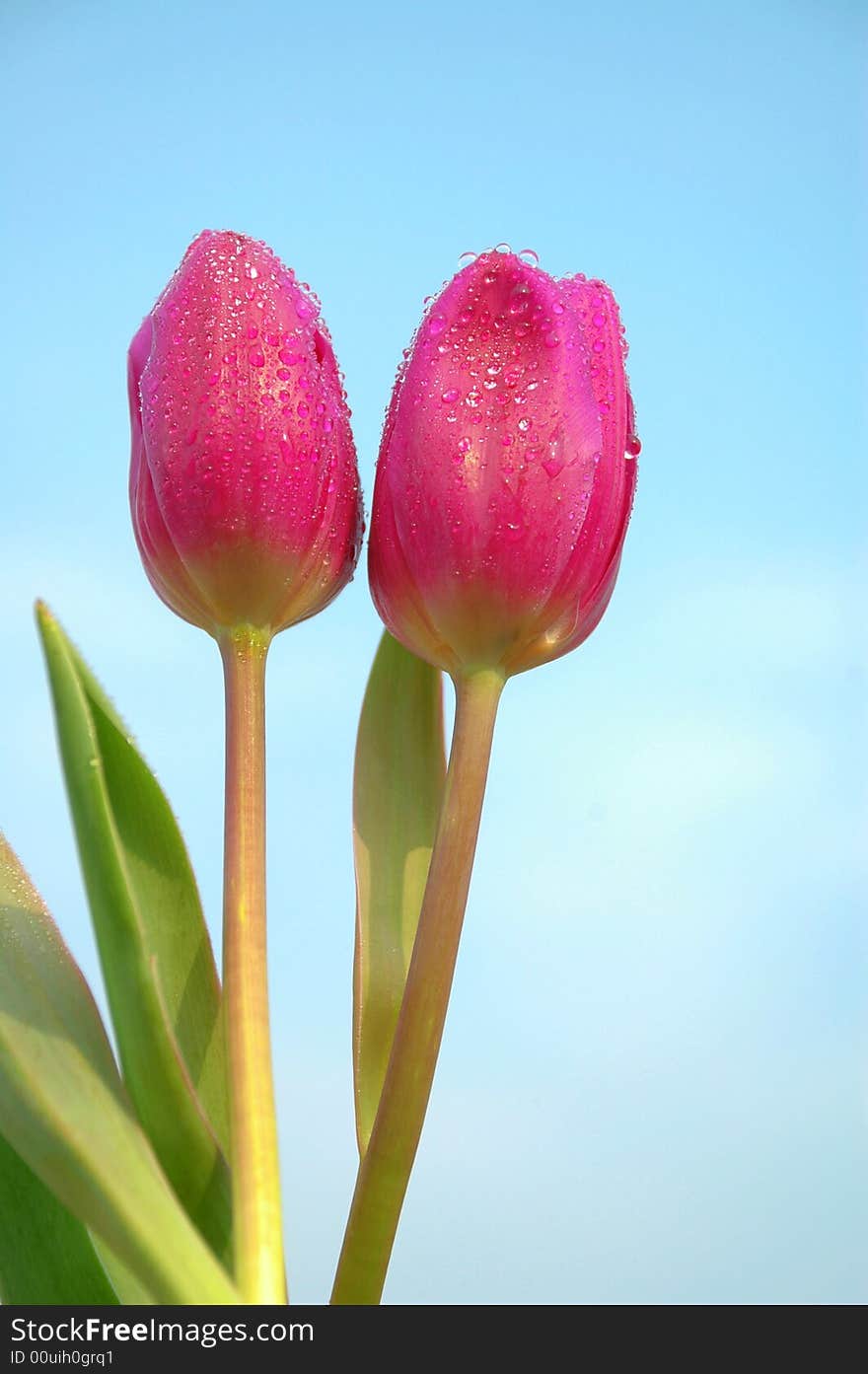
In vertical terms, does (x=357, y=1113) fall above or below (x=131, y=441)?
below

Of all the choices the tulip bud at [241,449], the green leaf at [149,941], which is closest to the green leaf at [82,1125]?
the green leaf at [149,941]

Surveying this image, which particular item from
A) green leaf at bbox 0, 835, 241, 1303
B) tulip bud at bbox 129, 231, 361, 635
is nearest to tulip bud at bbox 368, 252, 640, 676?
tulip bud at bbox 129, 231, 361, 635

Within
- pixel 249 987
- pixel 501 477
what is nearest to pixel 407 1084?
pixel 249 987

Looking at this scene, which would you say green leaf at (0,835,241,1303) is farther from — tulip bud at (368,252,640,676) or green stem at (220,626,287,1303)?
tulip bud at (368,252,640,676)
